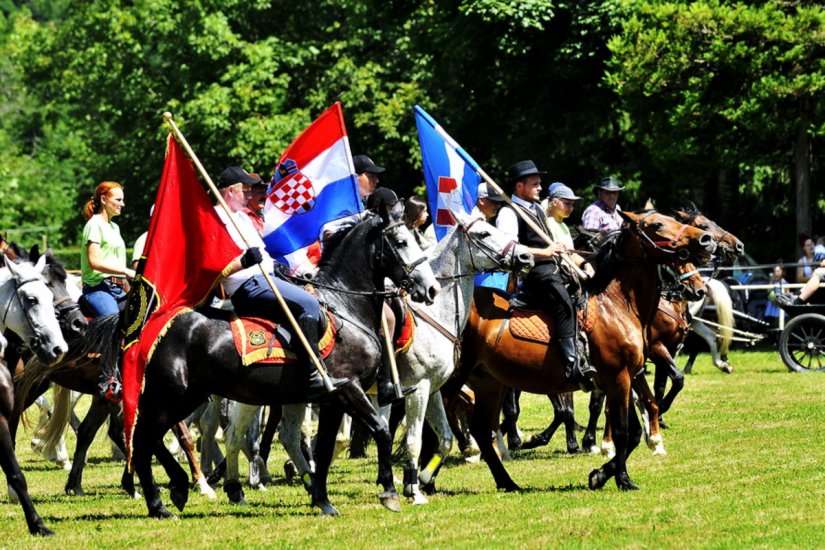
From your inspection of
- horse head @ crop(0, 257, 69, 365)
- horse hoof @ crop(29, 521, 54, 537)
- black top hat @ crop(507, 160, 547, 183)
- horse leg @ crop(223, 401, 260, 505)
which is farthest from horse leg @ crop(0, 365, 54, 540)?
black top hat @ crop(507, 160, 547, 183)

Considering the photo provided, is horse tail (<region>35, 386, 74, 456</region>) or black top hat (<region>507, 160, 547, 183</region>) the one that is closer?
black top hat (<region>507, 160, 547, 183</region>)

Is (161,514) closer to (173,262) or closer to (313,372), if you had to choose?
(313,372)

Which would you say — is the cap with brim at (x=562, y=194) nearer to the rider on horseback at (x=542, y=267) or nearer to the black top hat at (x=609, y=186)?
the black top hat at (x=609, y=186)

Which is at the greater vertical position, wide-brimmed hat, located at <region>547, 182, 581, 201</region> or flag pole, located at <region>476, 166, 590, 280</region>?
wide-brimmed hat, located at <region>547, 182, 581, 201</region>

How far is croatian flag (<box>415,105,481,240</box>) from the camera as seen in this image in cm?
1323

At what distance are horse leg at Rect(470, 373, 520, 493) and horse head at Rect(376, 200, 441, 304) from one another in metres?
1.99

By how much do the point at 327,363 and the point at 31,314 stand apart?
231cm

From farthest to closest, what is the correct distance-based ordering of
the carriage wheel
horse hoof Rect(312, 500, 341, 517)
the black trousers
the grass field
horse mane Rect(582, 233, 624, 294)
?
the carriage wheel
horse mane Rect(582, 233, 624, 294)
the black trousers
horse hoof Rect(312, 500, 341, 517)
the grass field

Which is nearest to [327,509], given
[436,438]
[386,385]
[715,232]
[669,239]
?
[386,385]

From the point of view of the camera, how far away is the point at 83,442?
45.8ft

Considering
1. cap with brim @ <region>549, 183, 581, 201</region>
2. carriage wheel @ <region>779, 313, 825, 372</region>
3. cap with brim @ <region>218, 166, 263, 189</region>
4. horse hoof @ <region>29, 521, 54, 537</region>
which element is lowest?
carriage wheel @ <region>779, 313, 825, 372</region>

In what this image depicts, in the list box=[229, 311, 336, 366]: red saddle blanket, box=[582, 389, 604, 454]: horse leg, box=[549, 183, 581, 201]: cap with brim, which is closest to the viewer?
box=[229, 311, 336, 366]: red saddle blanket

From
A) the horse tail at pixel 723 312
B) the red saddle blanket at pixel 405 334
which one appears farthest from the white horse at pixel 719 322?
the red saddle blanket at pixel 405 334

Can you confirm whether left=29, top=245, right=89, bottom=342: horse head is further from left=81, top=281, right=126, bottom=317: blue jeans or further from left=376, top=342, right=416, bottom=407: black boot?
left=376, top=342, right=416, bottom=407: black boot
